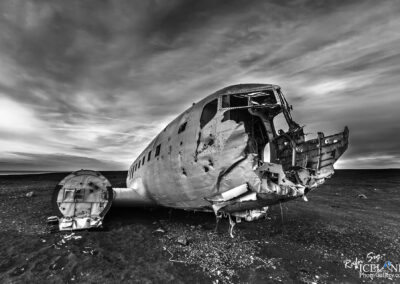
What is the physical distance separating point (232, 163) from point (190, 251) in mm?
3167

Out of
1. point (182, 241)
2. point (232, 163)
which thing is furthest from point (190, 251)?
point (232, 163)

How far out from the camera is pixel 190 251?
6.46m

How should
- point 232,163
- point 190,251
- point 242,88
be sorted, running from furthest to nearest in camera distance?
→ point 190,251 < point 242,88 < point 232,163

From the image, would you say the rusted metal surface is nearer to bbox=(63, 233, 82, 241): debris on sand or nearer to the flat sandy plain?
bbox=(63, 233, 82, 241): debris on sand

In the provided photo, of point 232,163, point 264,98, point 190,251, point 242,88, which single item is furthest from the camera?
point 264,98

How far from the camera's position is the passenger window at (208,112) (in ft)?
21.3

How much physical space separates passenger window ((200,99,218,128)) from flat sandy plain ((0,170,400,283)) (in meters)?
3.96

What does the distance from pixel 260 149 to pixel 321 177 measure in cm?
231

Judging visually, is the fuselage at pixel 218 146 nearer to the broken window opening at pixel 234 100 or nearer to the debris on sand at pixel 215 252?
the broken window opening at pixel 234 100

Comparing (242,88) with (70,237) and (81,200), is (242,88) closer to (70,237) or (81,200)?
(81,200)

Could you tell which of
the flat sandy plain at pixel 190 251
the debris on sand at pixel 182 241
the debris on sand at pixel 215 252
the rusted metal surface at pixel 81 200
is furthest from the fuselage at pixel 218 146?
the rusted metal surface at pixel 81 200

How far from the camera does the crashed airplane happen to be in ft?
17.8

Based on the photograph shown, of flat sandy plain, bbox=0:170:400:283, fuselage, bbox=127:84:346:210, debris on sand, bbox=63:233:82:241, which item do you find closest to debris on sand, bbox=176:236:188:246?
flat sandy plain, bbox=0:170:400:283

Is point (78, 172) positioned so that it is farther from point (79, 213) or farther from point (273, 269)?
point (273, 269)
